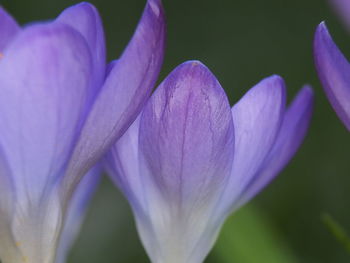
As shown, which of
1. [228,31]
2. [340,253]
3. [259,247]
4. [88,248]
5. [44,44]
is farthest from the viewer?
[228,31]

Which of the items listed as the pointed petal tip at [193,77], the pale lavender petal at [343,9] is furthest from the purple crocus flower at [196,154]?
the pale lavender petal at [343,9]

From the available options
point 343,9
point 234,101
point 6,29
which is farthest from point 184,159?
point 234,101

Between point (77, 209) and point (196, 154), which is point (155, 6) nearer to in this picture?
point (196, 154)

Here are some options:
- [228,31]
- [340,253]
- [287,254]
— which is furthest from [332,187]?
[228,31]

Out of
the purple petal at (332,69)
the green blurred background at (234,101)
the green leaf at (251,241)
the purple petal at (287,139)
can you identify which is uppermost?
the purple petal at (332,69)

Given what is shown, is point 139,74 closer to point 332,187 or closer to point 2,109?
point 2,109

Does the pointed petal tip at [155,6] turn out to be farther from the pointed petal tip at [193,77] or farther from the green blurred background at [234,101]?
the green blurred background at [234,101]
